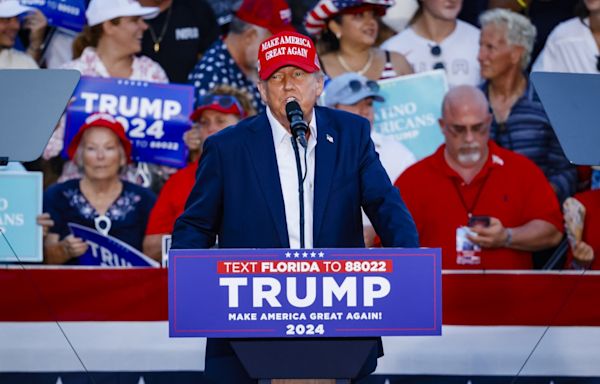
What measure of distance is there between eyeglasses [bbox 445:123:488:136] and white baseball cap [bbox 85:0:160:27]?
176 centimetres

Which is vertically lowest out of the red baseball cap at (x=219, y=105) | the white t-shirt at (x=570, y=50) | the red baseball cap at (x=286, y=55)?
the red baseball cap at (x=286, y=55)

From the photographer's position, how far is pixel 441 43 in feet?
19.9

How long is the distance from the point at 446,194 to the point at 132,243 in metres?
1.66

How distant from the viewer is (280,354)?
3.04 m

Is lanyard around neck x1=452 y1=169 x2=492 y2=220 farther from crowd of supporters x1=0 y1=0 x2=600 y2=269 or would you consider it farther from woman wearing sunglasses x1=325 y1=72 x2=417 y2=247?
woman wearing sunglasses x1=325 y1=72 x2=417 y2=247

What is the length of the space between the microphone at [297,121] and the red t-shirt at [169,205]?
2.62 meters

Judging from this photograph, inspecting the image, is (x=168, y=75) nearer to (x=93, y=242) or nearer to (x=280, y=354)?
(x=93, y=242)

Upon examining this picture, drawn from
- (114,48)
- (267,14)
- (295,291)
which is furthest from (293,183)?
(114,48)

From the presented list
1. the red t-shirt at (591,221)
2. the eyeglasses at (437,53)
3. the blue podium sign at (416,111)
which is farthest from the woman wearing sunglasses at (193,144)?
the red t-shirt at (591,221)

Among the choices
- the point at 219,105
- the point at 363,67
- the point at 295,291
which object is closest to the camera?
the point at 295,291

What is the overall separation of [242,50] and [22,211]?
1459mm

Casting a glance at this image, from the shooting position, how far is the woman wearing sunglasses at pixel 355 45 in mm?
6074

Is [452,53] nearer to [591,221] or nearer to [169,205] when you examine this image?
[591,221]

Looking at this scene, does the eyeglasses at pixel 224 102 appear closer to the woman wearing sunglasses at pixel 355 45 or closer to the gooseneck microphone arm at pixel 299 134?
the woman wearing sunglasses at pixel 355 45
